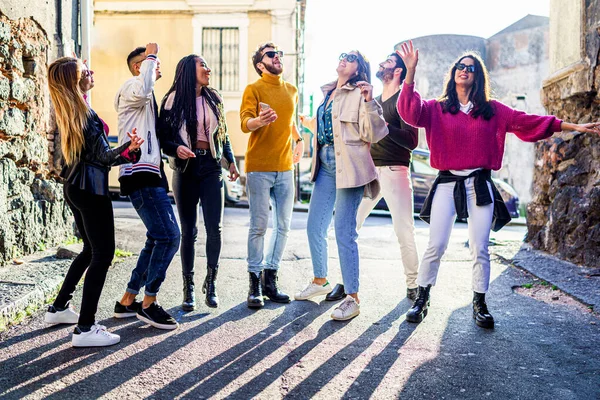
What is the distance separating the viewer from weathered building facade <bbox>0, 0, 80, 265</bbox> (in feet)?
17.6

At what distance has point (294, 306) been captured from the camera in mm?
4629

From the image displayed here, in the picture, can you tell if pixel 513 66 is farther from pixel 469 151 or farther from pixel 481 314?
pixel 481 314

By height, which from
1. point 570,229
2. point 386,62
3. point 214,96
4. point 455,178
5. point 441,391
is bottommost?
point 441,391

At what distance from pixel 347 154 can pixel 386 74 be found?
0.96 m

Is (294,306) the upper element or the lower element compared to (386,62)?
lower

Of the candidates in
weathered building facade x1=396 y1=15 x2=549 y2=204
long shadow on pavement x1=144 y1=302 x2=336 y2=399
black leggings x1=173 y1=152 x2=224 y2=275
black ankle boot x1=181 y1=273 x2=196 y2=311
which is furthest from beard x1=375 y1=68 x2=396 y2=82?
weathered building facade x1=396 y1=15 x2=549 y2=204

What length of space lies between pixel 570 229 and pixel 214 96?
12.9 ft

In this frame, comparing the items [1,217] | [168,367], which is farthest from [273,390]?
[1,217]

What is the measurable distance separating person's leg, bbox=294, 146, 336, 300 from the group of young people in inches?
0.4

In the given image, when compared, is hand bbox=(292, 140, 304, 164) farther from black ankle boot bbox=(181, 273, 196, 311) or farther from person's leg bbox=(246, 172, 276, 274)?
black ankle boot bbox=(181, 273, 196, 311)

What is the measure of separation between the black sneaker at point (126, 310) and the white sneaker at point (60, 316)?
0.30 m

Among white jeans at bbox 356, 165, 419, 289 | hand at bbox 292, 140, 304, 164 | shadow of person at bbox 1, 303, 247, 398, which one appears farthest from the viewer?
hand at bbox 292, 140, 304, 164

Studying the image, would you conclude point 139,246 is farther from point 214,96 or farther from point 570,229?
point 570,229

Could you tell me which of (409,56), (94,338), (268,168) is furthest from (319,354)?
(409,56)
